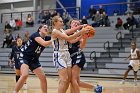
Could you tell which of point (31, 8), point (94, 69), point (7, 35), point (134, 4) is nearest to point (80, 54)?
point (94, 69)

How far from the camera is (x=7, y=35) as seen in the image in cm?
2391

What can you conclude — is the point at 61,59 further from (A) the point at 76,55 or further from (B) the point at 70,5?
(B) the point at 70,5

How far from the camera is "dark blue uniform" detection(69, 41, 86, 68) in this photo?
287 inches

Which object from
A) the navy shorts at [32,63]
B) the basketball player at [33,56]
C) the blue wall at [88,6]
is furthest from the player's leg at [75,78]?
the blue wall at [88,6]

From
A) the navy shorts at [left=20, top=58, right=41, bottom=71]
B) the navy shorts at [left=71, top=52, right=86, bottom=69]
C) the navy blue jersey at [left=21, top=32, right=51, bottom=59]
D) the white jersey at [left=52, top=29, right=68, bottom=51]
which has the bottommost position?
the navy shorts at [left=20, top=58, right=41, bottom=71]

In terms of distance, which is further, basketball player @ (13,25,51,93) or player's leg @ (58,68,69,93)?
basketball player @ (13,25,51,93)

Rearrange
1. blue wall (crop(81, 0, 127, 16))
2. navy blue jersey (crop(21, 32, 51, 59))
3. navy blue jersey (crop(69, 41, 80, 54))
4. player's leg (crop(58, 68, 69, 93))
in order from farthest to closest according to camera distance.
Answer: blue wall (crop(81, 0, 127, 16)), navy blue jersey (crop(21, 32, 51, 59)), navy blue jersey (crop(69, 41, 80, 54)), player's leg (crop(58, 68, 69, 93))

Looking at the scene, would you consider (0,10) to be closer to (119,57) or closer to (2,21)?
(2,21)

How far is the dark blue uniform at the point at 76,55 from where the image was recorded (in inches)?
287

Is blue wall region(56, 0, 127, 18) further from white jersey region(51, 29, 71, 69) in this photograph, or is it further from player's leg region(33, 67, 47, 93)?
white jersey region(51, 29, 71, 69)

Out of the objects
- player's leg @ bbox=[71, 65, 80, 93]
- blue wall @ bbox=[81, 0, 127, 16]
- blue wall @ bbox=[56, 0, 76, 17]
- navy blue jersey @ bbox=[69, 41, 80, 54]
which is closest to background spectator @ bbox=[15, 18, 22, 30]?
blue wall @ bbox=[56, 0, 76, 17]

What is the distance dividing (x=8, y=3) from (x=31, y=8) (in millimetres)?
2874

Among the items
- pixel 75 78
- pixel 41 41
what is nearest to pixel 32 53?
pixel 41 41

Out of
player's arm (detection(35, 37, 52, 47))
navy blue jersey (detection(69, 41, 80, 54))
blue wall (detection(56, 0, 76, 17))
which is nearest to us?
player's arm (detection(35, 37, 52, 47))
